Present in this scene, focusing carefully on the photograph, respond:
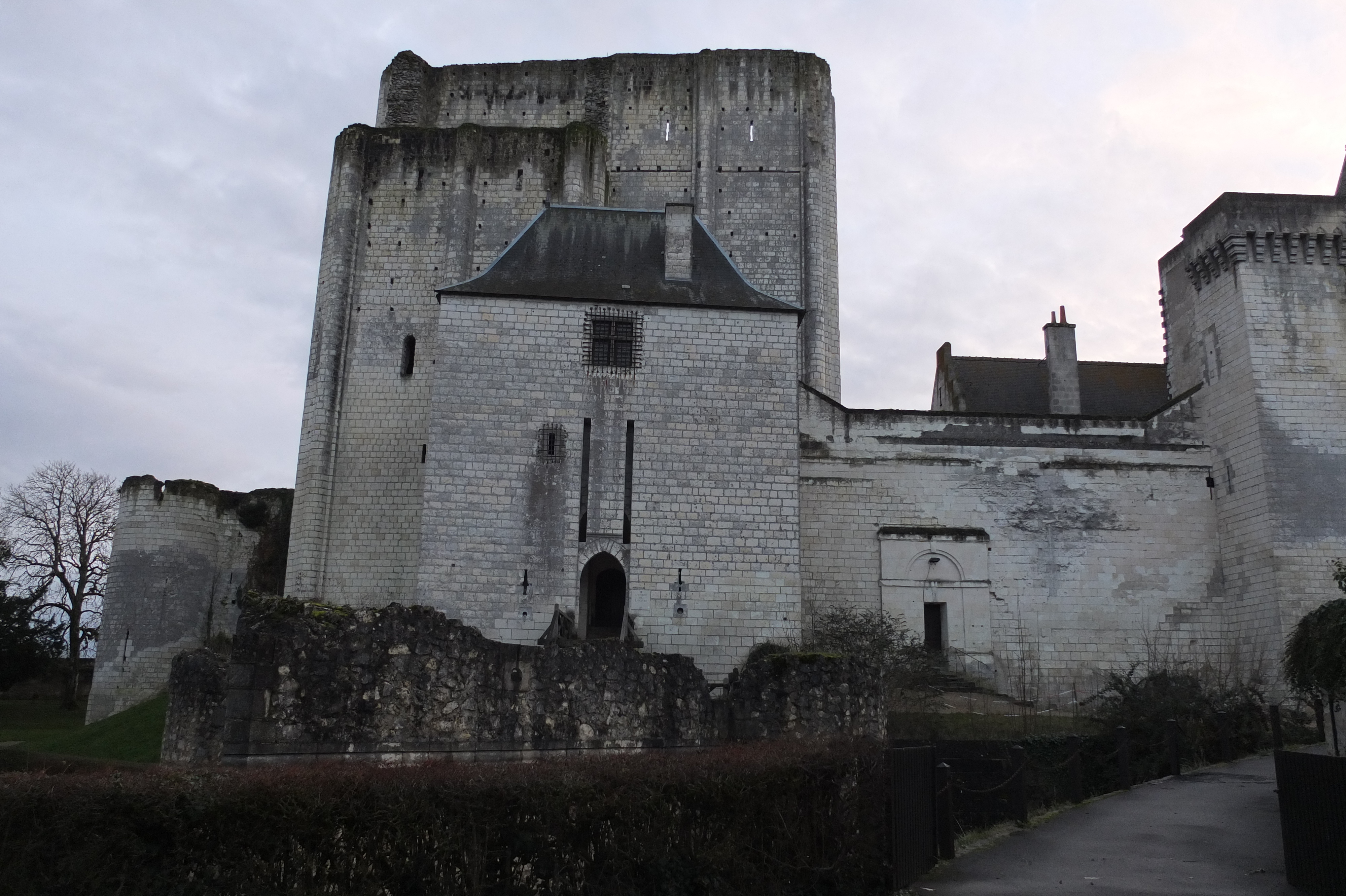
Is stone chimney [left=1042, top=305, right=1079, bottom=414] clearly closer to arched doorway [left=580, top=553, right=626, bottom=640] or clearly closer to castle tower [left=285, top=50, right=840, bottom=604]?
castle tower [left=285, top=50, right=840, bottom=604]

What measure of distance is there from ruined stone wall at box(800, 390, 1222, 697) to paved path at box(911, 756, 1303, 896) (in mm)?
10741

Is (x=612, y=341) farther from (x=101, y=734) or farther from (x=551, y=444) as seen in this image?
(x=101, y=734)

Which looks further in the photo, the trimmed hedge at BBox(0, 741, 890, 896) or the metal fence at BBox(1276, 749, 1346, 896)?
the metal fence at BBox(1276, 749, 1346, 896)

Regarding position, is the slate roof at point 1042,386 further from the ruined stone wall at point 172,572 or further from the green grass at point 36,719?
the green grass at point 36,719

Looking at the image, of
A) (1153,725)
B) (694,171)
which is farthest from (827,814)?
(694,171)

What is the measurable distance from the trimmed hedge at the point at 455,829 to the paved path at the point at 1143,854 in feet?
5.05

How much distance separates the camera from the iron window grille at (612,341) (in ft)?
73.2

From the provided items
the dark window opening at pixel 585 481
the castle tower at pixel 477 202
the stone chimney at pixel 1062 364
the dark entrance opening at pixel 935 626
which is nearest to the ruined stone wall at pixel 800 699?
the dark window opening at pixel 585 481

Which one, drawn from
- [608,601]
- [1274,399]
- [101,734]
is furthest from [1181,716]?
[101,734]

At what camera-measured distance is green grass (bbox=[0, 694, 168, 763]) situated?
2483 cm

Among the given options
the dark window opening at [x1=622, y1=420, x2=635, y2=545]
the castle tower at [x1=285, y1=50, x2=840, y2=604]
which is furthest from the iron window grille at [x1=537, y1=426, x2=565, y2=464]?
the castle tower at [x1=285, y1=50, x2=840, y2=604]

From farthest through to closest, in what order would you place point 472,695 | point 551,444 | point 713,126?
1. point 713,126
2. point 551,444
3. point 472,695

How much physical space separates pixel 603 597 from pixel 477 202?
44.4 ft

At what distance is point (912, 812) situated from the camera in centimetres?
966
